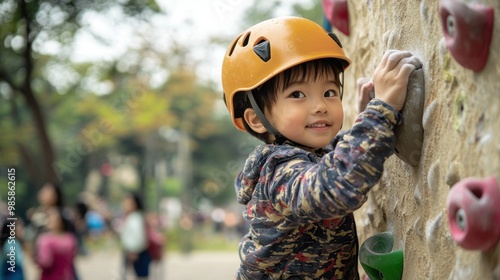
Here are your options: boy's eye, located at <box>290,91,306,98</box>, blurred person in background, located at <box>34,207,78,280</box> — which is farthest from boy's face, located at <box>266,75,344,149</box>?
blurred person in background, located at <box>34,207,78,280</box>

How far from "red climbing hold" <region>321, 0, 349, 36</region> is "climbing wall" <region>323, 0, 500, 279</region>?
60cm

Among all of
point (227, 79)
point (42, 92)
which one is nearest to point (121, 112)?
point (42, 92)

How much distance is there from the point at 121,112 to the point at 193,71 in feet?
9.17

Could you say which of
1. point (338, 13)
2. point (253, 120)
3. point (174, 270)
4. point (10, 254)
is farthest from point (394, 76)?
point (174, 270)

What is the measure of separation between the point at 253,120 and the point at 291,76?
0.29 meters

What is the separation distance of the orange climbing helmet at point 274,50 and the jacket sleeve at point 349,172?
1.15 ft

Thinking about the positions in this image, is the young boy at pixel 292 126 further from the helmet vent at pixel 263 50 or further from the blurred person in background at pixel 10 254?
the blurred person in background at pixel 10 254

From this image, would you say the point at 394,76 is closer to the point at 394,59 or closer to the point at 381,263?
the point at 394,59

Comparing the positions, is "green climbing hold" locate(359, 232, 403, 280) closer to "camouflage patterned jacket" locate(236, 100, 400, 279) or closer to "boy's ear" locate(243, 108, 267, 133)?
"camouflage patterned jacket" locate(236, 100, 400, 279)

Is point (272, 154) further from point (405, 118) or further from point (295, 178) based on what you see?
point (405, 118)

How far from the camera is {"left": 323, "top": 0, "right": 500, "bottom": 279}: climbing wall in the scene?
6.08 feet

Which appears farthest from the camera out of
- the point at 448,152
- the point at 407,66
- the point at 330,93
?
the point at 330,93

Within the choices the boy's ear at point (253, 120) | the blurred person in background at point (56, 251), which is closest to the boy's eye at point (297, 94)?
the boy's ear at point (253, 120)

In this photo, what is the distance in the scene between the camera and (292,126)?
2592 mm
